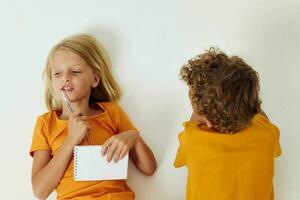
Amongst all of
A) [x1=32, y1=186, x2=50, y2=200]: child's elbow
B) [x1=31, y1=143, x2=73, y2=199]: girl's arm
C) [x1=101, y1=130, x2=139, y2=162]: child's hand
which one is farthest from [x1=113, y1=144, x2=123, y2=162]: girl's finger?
[x1=32, y1=186, x2=50, y2=200]: child's elbow

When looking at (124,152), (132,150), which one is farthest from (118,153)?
(132,150)

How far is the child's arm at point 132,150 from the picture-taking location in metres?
1.04

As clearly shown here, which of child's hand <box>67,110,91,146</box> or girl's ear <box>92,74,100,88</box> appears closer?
child's hand <box>67,110,91,146</box>

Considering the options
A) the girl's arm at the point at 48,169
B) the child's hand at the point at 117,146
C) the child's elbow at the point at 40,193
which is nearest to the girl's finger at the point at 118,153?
the child's hand at the point at 117,146

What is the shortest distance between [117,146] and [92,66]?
258 mm

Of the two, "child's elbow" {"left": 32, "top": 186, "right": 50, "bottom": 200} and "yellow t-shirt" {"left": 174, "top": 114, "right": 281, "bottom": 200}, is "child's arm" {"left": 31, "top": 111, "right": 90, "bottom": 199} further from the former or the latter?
"yellow t-shirt" {"left": 174, "top": 114, "right": 281, "bottom": 200}

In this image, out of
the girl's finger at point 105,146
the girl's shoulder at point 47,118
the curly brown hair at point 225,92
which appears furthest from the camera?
the girl's shoulder at point 47,118

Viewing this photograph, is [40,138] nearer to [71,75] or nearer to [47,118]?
[47,118]

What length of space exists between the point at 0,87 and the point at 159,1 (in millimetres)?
545

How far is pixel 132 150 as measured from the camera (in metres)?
1.16

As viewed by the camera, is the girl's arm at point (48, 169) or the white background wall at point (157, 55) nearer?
the girl's arm at point (48, 169)

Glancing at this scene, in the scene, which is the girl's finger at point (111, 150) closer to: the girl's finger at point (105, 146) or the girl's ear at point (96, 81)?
the girl's finger at point (105, 146)

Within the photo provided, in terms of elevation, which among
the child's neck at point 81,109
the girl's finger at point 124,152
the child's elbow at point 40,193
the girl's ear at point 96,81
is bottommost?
the child's elbow at point 40,193

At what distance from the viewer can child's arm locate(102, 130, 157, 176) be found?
104 centimetres
